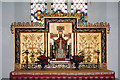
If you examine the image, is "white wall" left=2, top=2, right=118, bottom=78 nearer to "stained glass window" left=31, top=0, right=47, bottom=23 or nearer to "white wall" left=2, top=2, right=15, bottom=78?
"white wall" left=2, top=2, right=15, bottom=78

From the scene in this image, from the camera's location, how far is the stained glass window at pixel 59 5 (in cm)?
637

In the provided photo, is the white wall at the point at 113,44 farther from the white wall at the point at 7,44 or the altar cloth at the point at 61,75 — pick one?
the white wall at the point at 7,44

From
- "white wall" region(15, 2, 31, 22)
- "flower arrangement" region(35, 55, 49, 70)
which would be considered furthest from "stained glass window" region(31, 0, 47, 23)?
"flower arrangement" region(35, 55, 49, 70)

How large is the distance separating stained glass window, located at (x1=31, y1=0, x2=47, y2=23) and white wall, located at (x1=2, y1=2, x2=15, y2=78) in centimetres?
75

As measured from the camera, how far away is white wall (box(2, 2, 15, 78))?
6.07m

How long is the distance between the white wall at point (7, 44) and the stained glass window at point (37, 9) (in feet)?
2.46

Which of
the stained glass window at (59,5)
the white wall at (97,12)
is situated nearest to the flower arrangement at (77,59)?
the white wall at (97,12)

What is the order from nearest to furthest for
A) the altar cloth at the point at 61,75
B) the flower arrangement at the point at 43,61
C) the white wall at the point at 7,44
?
1. the altar cloth at the point at 61,75
2. the flower arrangement at the point at 43,61
3. the white wall at the point at 7,44

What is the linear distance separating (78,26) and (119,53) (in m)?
1.90

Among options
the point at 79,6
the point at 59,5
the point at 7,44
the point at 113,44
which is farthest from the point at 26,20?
the point at 113,44

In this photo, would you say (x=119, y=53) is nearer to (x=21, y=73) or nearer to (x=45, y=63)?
(x=45, y=63)

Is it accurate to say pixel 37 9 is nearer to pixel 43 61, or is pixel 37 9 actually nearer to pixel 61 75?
pixel 43 61

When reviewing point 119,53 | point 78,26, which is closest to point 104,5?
point 78,26

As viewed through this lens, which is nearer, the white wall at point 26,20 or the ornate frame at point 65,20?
the ornate frame at point 65,20
